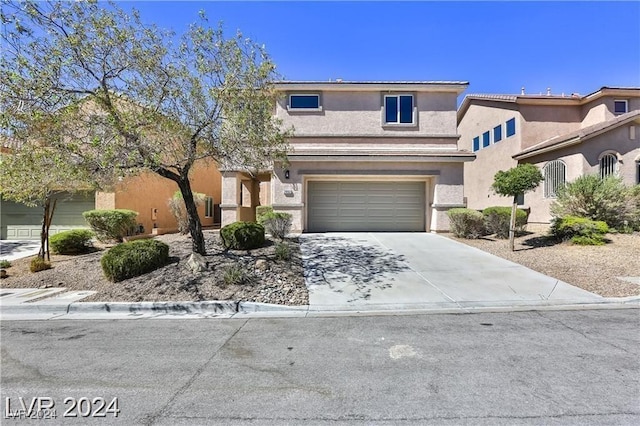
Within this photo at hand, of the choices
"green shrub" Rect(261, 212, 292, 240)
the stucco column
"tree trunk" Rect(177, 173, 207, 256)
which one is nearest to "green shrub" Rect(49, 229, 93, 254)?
the stucco column

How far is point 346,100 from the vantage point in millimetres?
15516

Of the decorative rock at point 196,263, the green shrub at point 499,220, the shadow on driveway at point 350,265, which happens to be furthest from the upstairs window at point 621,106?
the decorative rock at point 196,263

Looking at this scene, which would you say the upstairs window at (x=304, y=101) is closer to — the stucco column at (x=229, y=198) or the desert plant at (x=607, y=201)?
the stucco column at (x=229, y=198)

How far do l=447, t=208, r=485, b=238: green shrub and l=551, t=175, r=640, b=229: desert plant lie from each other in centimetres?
324

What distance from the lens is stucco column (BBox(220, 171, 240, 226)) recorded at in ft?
49.1

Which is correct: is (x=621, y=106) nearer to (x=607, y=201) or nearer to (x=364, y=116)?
(x=607, y=201)

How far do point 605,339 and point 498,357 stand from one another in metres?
2.00

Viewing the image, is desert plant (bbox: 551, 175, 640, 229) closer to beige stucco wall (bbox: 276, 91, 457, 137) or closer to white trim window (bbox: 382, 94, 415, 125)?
beige stucco wall (bbox: 276, 91, 457, 137)

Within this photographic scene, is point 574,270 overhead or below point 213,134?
below

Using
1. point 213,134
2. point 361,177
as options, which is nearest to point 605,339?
point 213,134

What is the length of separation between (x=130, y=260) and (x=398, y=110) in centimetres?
1282

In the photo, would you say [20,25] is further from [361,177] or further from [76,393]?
[361,177]

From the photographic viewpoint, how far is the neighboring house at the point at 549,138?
1477 cm

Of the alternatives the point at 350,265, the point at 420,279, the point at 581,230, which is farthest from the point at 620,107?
the point at 350,265
